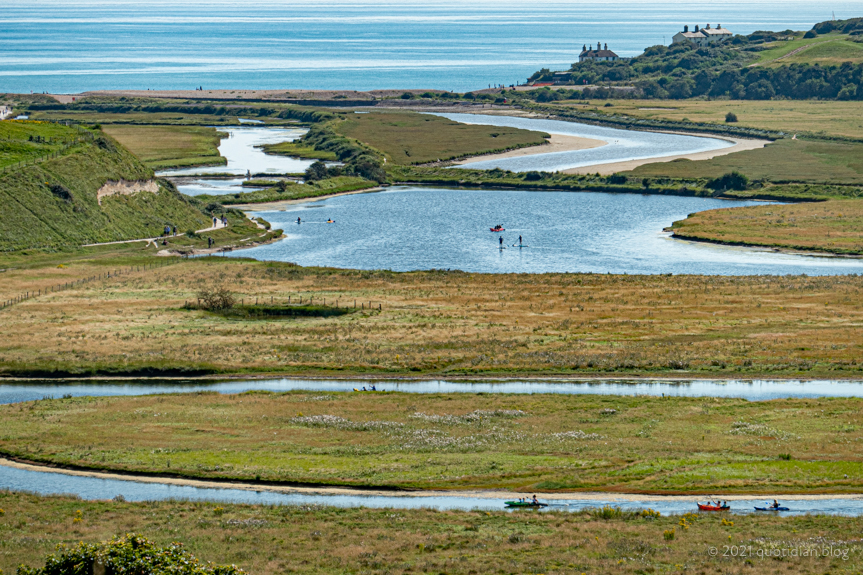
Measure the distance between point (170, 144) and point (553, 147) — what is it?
2676 inches

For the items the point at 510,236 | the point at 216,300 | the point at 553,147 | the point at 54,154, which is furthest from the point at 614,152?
the point at 216,300

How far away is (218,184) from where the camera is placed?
13975 centimetres

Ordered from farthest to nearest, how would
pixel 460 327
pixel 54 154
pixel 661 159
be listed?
pixel 661 159
pixel 54 154
pixel 460 327

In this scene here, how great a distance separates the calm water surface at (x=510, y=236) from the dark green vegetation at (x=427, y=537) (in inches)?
2313

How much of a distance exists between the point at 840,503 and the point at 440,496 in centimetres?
1491

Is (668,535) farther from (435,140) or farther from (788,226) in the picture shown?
(435,140)

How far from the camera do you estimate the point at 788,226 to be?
11050 centimetres

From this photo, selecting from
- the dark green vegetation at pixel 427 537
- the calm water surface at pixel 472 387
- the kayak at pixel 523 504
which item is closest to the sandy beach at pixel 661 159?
the calm water surface at pixel 472 387

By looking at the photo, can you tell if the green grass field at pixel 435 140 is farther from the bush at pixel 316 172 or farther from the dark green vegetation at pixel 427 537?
the dark green vegetation at pixel 427 537

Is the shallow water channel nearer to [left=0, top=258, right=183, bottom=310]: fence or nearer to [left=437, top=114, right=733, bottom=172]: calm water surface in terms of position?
[left=0, top=258, right=183, bottom=310]: fence

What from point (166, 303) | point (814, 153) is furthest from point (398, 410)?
point (814, 153)

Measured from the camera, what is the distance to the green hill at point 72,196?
96.1 m

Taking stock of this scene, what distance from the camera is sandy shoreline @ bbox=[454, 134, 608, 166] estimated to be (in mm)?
168500

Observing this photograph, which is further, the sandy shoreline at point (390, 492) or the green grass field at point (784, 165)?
the green grass field at point (784, 165)
